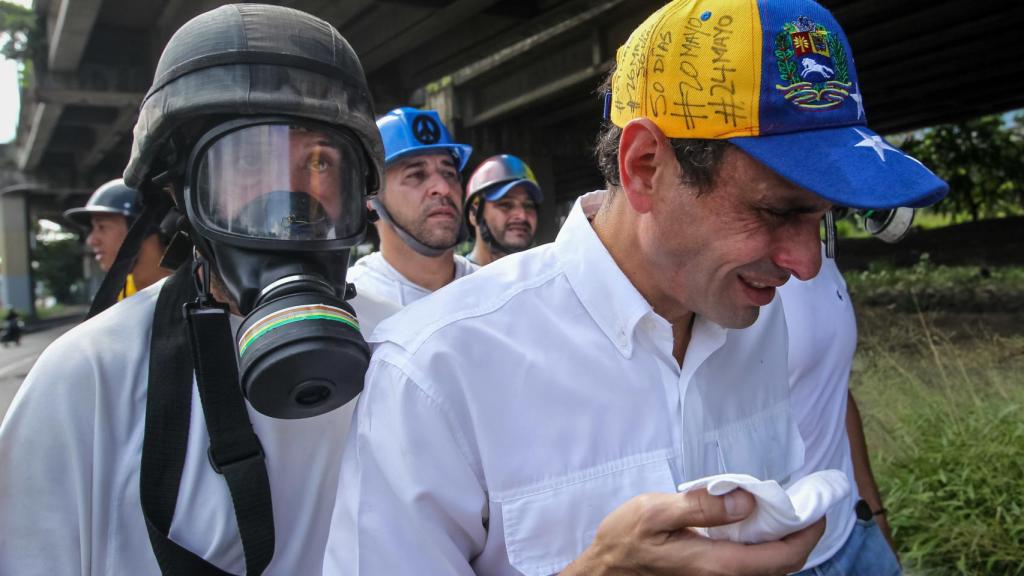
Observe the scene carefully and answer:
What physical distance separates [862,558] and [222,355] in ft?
5.97

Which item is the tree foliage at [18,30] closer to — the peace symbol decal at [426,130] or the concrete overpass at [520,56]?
the concrete overpass at [520,56]

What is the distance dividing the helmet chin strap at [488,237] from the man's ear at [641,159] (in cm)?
365

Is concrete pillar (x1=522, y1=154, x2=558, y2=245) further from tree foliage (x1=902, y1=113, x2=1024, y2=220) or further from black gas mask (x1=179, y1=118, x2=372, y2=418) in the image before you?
tree foliage (x1=902, y1=113, x2=1024, y2=220)

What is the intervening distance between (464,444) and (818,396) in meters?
1.42

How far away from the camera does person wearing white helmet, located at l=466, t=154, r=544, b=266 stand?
5.16 meters

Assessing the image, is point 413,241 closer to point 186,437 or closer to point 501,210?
point 501,210

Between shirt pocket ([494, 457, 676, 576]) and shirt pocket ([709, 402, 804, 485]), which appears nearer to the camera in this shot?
shirt pocket ([494, 457, 676, 576])

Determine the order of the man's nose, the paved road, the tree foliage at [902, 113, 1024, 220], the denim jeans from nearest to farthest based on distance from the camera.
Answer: the man's nose
the denim jeans
the paved road
the tree foliage at [902, 113, 1024, 220]

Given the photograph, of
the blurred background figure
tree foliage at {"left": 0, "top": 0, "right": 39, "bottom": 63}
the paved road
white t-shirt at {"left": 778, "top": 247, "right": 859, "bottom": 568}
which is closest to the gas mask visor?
white t-shirt at {"left": 778, "top": 247, "right": 859, "bottom": 568}

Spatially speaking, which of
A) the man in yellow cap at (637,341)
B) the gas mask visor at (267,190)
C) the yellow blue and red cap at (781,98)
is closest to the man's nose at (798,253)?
the man in yellow cap at (637,341)

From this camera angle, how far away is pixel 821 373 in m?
2.31

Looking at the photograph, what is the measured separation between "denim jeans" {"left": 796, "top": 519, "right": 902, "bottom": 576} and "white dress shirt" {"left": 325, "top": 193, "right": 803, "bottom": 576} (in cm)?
81

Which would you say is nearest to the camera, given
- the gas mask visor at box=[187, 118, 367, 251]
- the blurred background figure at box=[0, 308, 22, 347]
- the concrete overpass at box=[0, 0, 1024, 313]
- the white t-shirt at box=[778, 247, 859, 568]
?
the gas mask visor at box=[187, 118, 367, 251]

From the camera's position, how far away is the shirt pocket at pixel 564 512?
1272 millimetres
